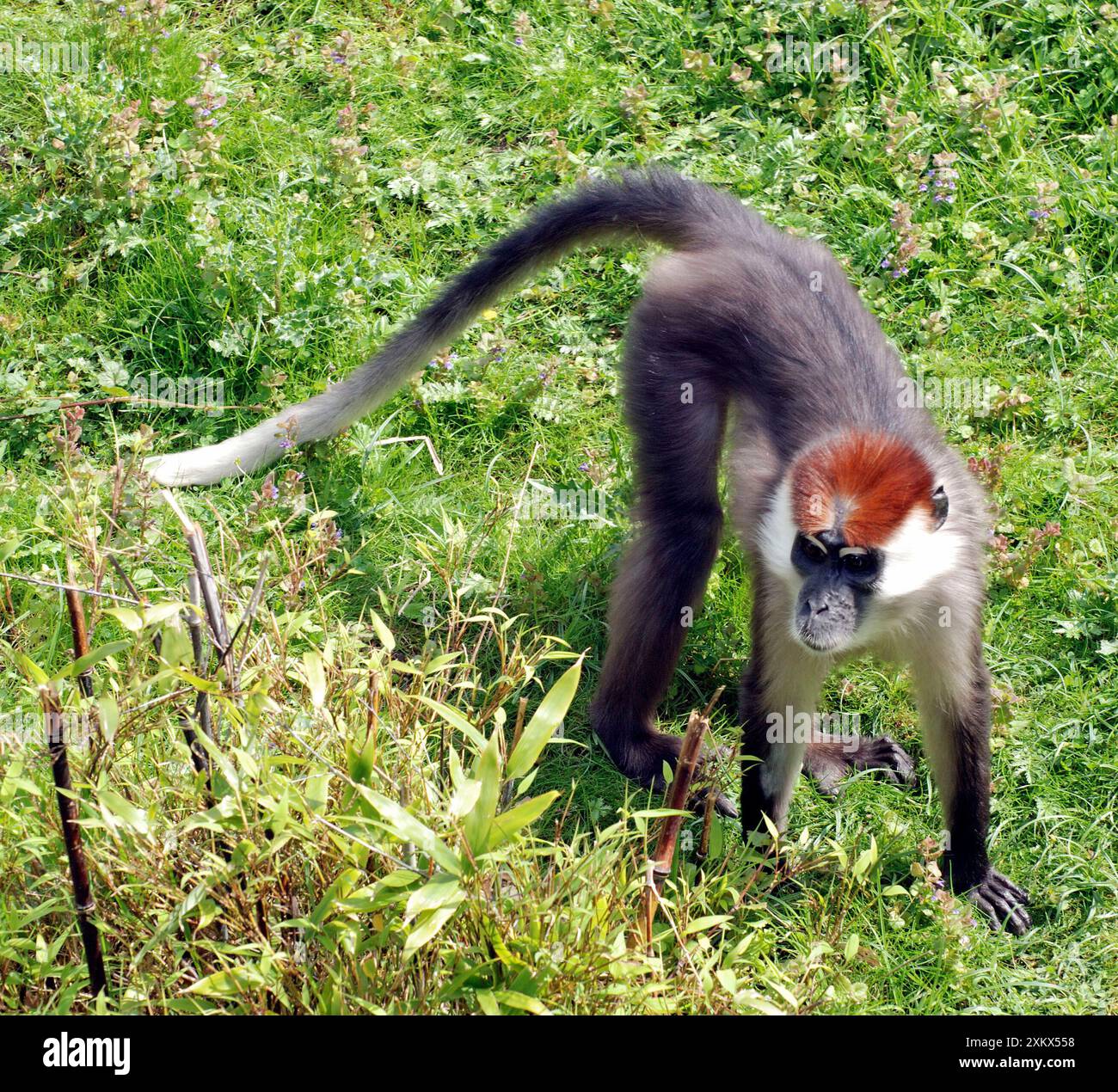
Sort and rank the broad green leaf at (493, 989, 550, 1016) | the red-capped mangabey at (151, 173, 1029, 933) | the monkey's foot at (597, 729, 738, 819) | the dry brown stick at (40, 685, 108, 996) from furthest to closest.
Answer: the monkey's foot at (597, 729, 738, 819) → the red-capped mangabey at (151, 173, 1029, 933) → the dry brown stick at (40, 685, 108, 996) → the broad green leaf at (493, 989, 550, 1016)

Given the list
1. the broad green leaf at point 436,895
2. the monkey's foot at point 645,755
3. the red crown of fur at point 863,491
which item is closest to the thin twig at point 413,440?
the monkey's foot at point 645,755

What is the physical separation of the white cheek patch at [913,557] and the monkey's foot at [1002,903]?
1.12 m

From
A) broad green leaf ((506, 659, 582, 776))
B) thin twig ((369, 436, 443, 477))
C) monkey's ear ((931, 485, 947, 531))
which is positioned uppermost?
thin twig ((369, 436, 443, 477))

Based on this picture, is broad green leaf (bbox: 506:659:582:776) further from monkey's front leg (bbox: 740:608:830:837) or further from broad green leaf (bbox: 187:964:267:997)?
monkey's front leg (bbox: 740:608:830:837)

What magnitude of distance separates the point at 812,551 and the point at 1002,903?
144cm

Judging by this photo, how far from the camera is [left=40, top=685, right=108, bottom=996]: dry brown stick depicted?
128 inches

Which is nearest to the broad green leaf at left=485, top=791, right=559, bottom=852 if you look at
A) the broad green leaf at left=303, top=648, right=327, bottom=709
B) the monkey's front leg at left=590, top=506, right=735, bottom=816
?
the broad green leaf at left=303, top=648, right=327, bottom=709

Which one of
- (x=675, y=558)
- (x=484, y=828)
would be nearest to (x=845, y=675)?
(x=675, y=558)

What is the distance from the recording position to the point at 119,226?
6332 mm

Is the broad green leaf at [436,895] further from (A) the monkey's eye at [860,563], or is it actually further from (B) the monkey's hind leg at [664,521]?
(B) the monkey's hind leg at [664,521]

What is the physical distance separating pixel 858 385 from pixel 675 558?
0.85 metres

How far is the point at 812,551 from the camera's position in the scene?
13.6 ft

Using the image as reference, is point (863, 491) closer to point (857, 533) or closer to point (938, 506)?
point (857, 533)
